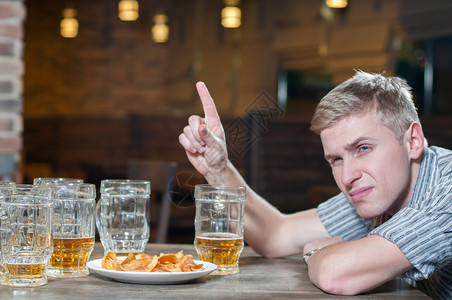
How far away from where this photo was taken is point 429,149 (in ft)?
5.11

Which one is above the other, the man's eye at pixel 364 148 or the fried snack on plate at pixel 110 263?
the man's eye at pixel 364 148

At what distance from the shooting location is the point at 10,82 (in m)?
2.71

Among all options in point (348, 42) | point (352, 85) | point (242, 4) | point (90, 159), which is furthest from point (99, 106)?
point (352, 85)

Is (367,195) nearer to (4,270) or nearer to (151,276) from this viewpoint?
(151,276)

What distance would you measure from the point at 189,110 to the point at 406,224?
7.53 meters

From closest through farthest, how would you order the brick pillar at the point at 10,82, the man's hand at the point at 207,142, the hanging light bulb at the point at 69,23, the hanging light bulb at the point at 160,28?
the man's hand at the point at 207,142
the brick pillar at the point at 10,82
the hanging light bulb at the point at 69,23
the hanging light bulb at the point at 160,28

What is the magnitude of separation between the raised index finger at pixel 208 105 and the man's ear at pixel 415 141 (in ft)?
1.57

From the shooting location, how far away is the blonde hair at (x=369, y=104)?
1.44m

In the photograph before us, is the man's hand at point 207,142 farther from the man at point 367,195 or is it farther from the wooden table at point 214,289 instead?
the wooden table at point 214,289

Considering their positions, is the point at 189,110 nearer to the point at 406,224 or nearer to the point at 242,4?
the point at 242,4

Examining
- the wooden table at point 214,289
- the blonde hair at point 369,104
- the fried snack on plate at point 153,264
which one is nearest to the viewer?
the wooden table at point 214,289

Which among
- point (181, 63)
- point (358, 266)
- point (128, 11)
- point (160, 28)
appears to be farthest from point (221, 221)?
point (181, 63)

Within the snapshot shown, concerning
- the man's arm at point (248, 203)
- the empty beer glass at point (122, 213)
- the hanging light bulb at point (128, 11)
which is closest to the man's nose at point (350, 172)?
the man's arm at point (248, 203)

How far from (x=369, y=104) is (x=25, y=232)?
810 millimetres
